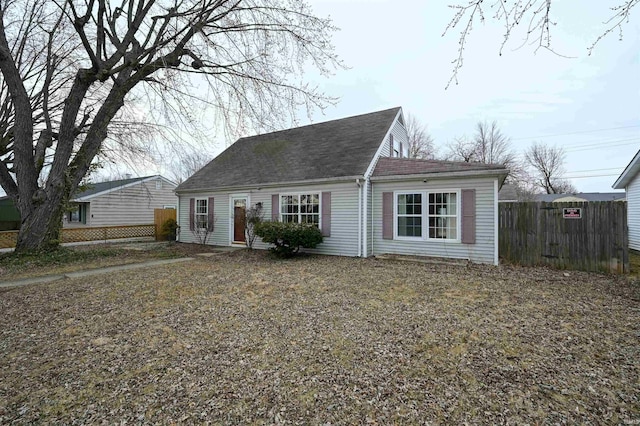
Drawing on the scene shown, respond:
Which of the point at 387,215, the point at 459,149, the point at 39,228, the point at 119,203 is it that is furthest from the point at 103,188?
the point at 459,149

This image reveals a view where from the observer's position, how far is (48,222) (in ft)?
32.4

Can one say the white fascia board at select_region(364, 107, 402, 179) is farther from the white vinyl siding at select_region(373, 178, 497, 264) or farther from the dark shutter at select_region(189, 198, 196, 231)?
the dark shutter at select_region(189, 198, 196, 231)

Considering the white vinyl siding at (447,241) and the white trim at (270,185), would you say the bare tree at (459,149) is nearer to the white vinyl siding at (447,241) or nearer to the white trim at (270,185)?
the white vinyl siding at (447,241)

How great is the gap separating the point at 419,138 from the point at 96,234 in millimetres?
26600

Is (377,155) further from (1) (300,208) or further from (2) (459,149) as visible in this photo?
(2) (459,149)

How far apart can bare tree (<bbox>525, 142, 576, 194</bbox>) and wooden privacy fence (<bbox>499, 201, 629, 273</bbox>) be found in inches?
1533

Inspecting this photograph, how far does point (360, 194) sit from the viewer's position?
986 cm

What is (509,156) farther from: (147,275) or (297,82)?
(147,275)

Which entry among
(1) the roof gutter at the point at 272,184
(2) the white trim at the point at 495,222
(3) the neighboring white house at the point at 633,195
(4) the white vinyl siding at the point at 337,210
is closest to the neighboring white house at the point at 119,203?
(1) the roof gutter at the point at 272,184

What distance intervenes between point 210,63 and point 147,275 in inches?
238

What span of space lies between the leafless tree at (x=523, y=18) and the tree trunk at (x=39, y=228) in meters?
12.2

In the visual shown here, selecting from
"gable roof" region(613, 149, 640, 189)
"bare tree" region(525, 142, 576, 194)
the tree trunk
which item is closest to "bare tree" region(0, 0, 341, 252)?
the tree trunk

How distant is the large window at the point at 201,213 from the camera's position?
13905 millimetres

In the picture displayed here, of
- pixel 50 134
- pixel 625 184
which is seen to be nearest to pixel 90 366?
pixel 50 134
